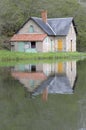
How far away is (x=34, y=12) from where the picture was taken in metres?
67.4

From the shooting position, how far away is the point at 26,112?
1273cm

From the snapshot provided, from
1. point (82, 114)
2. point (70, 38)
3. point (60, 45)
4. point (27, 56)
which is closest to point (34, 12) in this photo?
point (70, 38)

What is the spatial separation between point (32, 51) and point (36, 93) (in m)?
38.4

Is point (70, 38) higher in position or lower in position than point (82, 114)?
lower

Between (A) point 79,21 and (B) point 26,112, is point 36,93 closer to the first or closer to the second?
(B) point 26,112

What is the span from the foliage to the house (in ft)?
11.7

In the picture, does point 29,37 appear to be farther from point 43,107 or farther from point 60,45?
point 43,107

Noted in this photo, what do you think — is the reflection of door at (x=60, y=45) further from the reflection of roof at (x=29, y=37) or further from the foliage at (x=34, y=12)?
the foliage at (x=34, y=12)

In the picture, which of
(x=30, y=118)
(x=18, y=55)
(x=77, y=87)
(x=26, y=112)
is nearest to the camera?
(x=30, y=118)

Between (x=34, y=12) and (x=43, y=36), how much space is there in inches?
513

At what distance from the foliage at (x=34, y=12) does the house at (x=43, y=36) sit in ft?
11.7

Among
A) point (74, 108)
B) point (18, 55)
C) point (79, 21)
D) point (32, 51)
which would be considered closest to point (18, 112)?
point (74, 108)

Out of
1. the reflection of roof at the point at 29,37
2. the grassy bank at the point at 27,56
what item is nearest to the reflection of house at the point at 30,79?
the grassy bank at the point at 27,56

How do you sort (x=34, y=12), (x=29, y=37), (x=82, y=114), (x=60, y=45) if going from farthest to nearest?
(x=34, y=12) → (x=60, y=45) → (x=29, y=37) → (x=82, y=114)
